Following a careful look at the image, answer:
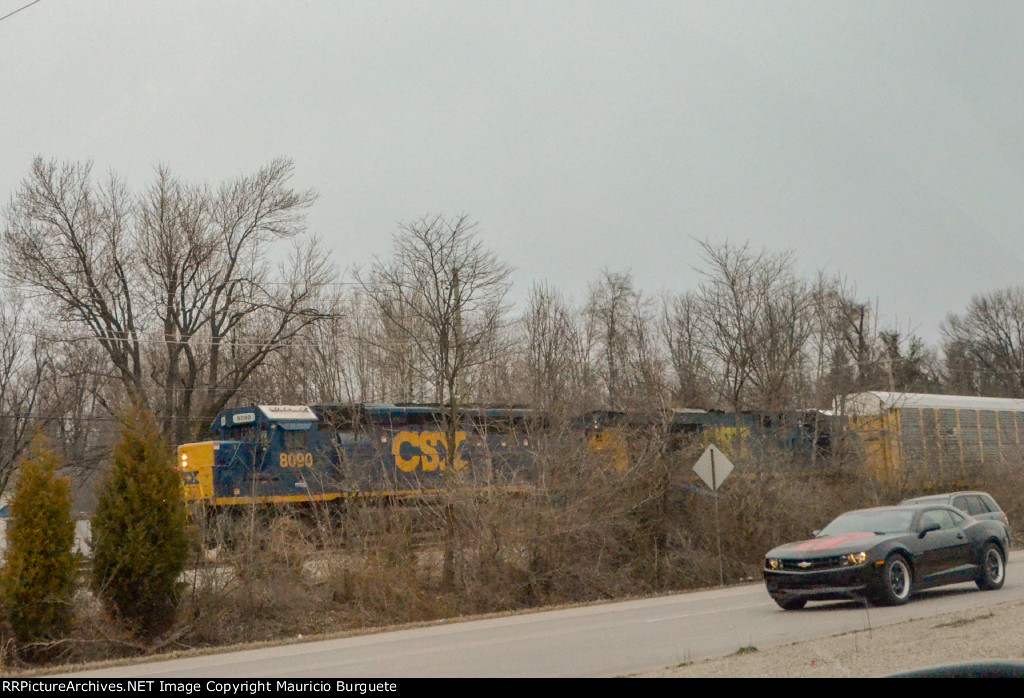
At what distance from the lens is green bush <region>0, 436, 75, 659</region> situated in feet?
50.4

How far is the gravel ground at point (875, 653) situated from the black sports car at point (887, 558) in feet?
9.50

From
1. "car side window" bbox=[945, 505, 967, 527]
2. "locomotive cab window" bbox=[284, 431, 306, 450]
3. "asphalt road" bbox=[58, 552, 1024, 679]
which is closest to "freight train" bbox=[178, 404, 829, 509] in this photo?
"locomotive cab window" bbox=[284, 431, 306, 450]

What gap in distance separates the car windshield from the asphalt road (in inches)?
48.0

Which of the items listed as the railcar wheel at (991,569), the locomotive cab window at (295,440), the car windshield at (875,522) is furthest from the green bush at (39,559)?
the railcar wheel at (991,569)

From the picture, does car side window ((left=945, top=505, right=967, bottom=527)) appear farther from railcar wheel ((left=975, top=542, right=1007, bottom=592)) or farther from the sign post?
the sign post

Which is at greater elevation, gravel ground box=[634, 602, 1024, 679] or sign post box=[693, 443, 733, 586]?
sign post box=[693, 443, 733, 586]

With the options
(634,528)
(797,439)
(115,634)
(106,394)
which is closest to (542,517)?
(634,528)

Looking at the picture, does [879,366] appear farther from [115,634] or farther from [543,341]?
[115,634]

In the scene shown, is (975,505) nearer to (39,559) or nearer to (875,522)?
(875,522)

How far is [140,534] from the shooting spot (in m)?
16.7

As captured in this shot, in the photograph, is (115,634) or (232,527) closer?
(115,634)

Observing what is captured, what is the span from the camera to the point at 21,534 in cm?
1577

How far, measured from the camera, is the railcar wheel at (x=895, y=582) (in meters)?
15.3
